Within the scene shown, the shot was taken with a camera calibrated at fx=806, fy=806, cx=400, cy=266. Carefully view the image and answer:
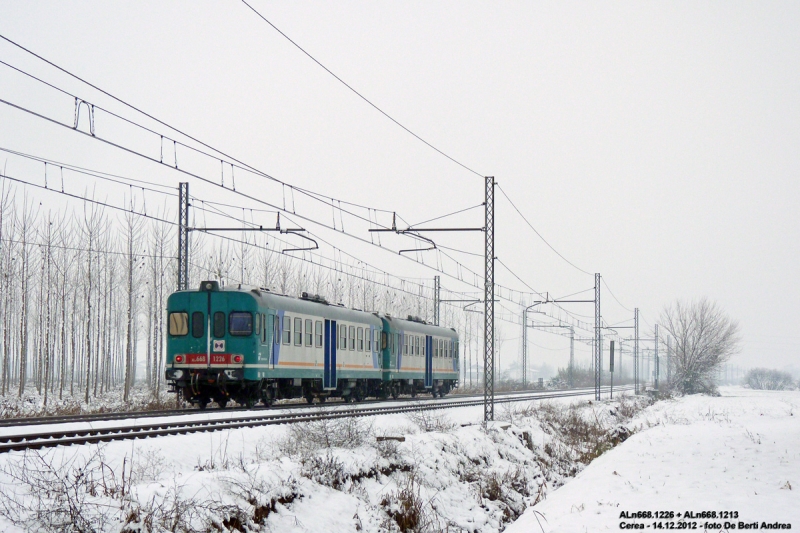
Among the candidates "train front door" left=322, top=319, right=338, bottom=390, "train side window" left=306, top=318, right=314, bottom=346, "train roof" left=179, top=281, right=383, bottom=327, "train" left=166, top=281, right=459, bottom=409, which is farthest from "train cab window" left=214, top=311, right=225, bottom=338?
"train front door" left=322, top=319, right=338, bottom=390

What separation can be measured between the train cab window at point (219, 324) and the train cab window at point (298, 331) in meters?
2.65

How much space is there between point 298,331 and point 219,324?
113 inches

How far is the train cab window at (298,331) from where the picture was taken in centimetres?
2384

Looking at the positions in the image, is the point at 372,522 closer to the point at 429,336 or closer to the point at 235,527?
the point at 235,527

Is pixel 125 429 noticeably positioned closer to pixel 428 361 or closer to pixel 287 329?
pixel 287 329

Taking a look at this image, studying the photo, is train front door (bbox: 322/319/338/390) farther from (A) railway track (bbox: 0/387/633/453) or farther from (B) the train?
(A) railway track (bbox: 0/387/633/453)

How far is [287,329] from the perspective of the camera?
23375 mm

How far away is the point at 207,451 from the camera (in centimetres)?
1330

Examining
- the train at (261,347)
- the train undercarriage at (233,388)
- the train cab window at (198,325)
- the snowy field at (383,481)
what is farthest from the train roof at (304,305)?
the snowy field at (383,481)

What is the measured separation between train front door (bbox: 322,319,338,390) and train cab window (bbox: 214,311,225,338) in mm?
4591

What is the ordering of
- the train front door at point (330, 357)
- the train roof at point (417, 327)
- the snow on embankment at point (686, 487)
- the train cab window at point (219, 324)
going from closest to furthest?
1. the snow on embankment at point (686, 487)
2. the train cab window at point (219, 324)
3. the train front door at point (330, 357)
4. the train roof at point (417, 327)

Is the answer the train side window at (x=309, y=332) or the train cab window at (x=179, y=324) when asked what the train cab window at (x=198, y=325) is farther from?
the train side window at (x=309, y=332)

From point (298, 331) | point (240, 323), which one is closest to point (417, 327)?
point (298, 331)

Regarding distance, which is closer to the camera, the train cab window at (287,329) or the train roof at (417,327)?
the train cab window at (287,329)
